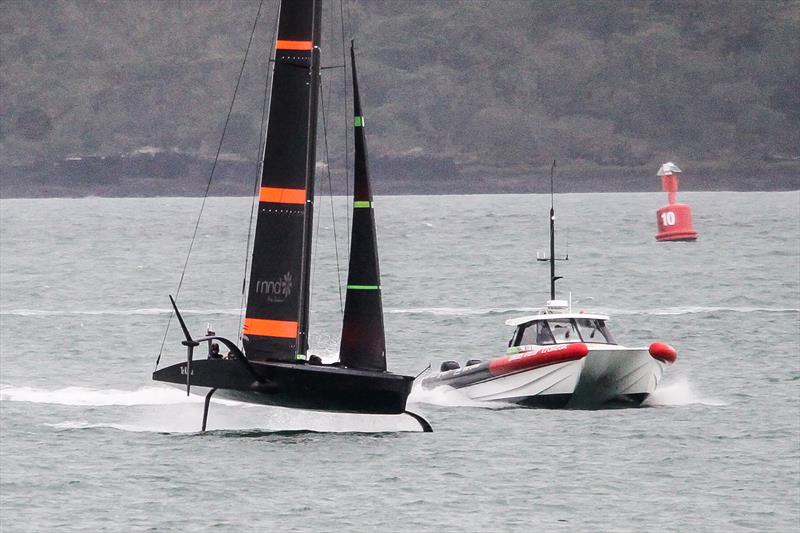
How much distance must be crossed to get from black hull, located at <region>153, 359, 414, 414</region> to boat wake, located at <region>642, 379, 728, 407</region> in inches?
347

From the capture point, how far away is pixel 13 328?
57.9m

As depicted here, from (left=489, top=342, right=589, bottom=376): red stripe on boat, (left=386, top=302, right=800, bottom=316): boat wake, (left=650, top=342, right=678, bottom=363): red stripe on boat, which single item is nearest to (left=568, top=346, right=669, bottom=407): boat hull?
(left=650, top=342, right=678, bottom=363): red stripe on boat

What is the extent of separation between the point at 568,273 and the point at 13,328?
36195mm

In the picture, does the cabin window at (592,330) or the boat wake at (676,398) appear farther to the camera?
the boat wake at (676,398)

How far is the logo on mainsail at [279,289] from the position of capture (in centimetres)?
2922

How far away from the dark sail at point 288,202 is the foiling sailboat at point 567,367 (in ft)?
20.1

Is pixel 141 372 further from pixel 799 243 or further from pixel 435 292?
pixel 799 243

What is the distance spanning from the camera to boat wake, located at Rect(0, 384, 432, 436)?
101 ft

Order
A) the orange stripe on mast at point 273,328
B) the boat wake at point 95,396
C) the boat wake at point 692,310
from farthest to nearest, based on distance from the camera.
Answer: the boat wake at point 692,310
the boat wake at point 95,396
the orange stripe on mast at point 273,328

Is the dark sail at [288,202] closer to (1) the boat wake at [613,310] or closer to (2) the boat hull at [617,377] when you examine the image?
(2) the boat hull at [617,377]

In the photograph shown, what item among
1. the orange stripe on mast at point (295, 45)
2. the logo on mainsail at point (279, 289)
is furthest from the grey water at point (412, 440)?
the orange stripe on mast at point (295, 45)

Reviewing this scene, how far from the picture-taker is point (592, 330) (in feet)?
113

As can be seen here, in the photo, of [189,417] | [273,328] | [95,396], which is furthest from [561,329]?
[95,396]

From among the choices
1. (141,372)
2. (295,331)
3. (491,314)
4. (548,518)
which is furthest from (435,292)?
Result: (548,518)
